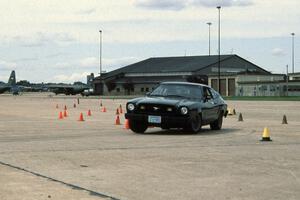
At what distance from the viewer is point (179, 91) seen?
18688 millimetres

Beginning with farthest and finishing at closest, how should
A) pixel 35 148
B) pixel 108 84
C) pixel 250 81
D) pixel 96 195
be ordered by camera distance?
pixel 108 84 < pixel 250 81 < pixel 35 148 < pixel 96 195

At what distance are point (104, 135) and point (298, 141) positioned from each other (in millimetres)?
5215

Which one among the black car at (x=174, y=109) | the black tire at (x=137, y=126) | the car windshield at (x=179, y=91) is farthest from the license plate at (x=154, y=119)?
the car windshield at (x=179, y=91)

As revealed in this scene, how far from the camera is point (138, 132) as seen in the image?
18031 mm

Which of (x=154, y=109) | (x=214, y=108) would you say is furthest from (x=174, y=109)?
(x=214, y=108)

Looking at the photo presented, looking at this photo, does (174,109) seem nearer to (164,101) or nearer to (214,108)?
(164,101)

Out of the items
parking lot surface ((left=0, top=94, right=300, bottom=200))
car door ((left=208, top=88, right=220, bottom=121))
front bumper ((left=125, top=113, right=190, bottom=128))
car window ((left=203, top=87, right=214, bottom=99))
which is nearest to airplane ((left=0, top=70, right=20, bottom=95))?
car door ((left=208, top=88, right=220, bottom=121))

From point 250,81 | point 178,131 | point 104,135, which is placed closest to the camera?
Answer: point 104,135

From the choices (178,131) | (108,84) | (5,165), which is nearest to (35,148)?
(5,165)

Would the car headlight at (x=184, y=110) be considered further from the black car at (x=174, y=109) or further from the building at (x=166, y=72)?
the building at (x=166, y=72)

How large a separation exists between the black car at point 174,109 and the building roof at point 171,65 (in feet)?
398

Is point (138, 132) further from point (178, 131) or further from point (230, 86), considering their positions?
point (230, 86)

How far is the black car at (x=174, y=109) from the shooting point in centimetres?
1712

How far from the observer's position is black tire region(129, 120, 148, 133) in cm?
1780
